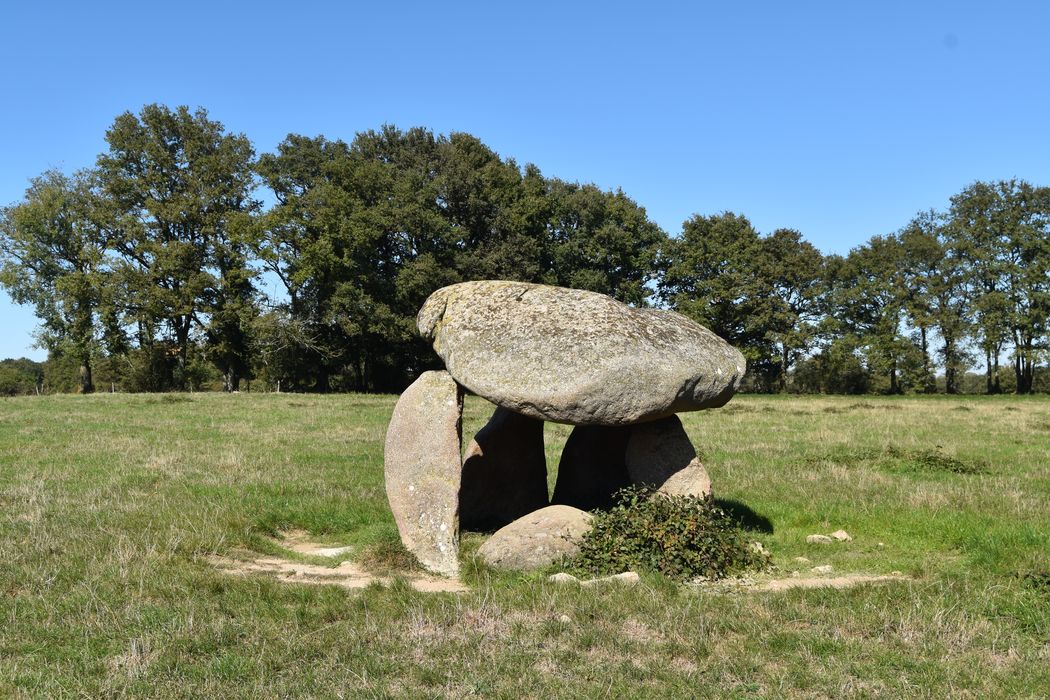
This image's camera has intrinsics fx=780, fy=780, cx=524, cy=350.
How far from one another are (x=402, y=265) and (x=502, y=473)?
44855mm

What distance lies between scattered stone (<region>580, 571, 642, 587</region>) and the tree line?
42.4 metres

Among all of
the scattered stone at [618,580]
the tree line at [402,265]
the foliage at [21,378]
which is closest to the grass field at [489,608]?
the scattered stone at [618,580]

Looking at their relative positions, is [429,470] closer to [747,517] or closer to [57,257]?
[747,517]

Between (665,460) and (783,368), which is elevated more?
(783,368)

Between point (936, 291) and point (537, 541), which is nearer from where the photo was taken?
point (537, 541)

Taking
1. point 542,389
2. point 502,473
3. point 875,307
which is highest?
point 875,307

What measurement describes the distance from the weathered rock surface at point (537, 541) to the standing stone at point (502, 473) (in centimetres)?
301

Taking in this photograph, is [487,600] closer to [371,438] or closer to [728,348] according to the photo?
[728,348]

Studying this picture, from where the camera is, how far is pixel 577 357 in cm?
1026

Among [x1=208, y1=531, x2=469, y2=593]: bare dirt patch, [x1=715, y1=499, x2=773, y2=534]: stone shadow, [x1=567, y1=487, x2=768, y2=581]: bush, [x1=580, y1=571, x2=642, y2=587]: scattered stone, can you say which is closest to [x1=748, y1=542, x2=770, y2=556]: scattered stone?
[x1=567, y1=487, x2=768, y2=581]: bush

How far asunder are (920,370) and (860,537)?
196 ft

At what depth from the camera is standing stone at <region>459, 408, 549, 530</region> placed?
540 inches

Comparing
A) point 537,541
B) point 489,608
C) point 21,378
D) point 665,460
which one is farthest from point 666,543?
point 21,378

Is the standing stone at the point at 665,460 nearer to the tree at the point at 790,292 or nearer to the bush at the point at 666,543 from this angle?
the bush at the point at 666,543
